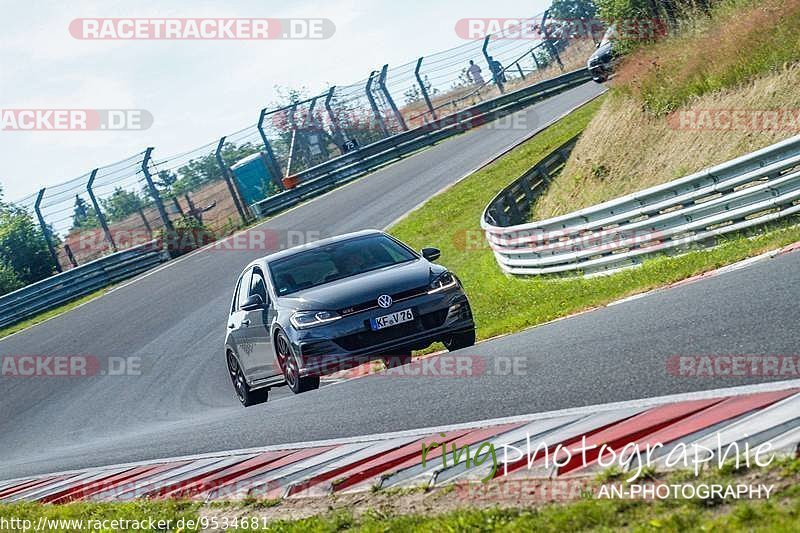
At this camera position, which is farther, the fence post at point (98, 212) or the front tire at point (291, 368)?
the fence post at point (98, 212)

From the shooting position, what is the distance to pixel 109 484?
33.3ft

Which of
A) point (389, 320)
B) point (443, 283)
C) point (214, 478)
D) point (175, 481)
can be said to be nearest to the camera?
point (214, 478)

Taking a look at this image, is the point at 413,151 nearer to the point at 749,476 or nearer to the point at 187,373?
the point at 187,373

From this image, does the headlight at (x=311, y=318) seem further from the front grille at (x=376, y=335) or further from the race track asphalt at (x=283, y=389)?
the race track asphalt at (x=283, y=389)

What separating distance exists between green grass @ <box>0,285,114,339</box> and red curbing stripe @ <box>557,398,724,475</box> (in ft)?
80.2

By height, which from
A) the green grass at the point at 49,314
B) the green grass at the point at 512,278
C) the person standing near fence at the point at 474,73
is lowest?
the green grass at the point at 512,278

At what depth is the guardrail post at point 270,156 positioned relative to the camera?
115ft

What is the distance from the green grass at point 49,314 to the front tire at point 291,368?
1840 centimetres

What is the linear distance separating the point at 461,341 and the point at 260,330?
7.26 feet

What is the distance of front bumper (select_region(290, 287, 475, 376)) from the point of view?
11.0 meters

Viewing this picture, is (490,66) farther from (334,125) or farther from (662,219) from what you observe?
(662,219)

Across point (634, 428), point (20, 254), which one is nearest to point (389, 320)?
point (634, 428)

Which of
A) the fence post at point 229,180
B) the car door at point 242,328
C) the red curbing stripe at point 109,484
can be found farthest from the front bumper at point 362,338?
the fence post at point 229,180

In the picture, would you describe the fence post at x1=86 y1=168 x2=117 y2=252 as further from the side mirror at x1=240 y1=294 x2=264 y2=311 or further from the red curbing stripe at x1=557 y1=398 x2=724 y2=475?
the red curbing stripe at x1=557 y1=398 x2=724 y2=475
